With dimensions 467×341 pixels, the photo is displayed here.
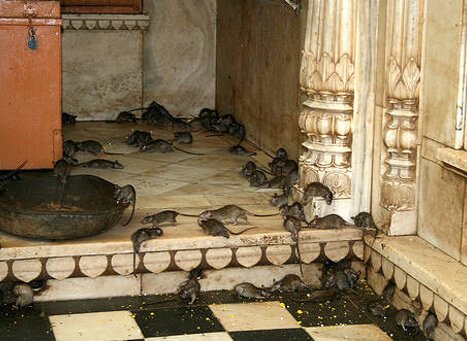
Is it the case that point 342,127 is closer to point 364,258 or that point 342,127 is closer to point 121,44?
point 364,258

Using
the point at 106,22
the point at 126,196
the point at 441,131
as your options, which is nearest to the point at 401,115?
the point at 441,131

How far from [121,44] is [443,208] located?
562 cm

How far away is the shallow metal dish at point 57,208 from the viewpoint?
251 inches

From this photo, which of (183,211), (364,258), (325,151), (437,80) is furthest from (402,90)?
(183,211)

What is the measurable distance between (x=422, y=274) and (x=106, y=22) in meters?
5.86

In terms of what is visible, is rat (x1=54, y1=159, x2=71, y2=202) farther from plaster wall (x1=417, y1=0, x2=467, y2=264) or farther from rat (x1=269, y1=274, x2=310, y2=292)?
plaster wall (x1=417, y1=0, x2=467, y2=264)

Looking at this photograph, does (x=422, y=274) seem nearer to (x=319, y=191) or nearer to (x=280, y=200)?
(x=319, y=191)

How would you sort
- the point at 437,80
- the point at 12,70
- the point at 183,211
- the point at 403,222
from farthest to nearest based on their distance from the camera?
the point at 12,70
the point at 183,211
the point at 403,222
the point at 437,80

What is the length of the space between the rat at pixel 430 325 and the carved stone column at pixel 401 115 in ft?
2.73

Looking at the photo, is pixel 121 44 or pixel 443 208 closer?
pixel 443 208

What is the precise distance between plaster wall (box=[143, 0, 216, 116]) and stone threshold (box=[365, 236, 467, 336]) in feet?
16.2

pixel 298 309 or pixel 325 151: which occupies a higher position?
pixel 325 151

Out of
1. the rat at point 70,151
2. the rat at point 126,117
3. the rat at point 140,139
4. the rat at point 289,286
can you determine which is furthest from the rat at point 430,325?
the rat at point 126,117

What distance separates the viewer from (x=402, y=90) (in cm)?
646
